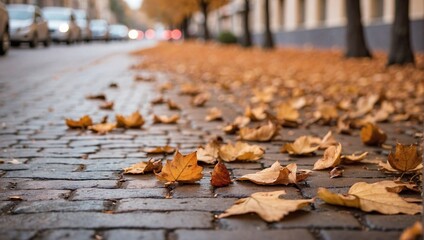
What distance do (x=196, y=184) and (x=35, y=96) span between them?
191 inches

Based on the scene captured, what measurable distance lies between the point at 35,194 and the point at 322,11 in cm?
2512

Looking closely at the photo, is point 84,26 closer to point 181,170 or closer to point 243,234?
point 181,170

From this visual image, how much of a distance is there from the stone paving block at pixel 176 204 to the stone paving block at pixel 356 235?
478 mm

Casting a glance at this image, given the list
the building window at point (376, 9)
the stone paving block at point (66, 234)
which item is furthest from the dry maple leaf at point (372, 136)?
the building window at point (376, 9)

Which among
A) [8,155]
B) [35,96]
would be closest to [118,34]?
[35,96]

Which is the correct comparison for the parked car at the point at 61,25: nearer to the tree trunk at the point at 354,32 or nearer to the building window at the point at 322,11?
the building window at the point at 322,11

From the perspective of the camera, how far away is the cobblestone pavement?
1.99m

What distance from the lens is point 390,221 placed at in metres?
2.07

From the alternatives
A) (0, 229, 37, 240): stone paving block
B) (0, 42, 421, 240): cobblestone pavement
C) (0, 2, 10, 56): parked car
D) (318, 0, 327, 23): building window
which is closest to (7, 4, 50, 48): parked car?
(0, 2, 10, 56): parked car

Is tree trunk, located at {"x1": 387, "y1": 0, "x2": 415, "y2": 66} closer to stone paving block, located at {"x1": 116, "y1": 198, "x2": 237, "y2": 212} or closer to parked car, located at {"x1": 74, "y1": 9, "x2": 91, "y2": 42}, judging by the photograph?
stone paving block, located at {"x1": 116, "y1": 198, "x2": 237, "y2": 212}

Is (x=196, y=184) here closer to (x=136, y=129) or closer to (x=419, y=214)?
(x=419, y=214)

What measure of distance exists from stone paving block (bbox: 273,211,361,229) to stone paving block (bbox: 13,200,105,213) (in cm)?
76

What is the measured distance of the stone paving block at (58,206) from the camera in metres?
2.26

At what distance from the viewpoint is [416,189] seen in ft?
8.01
